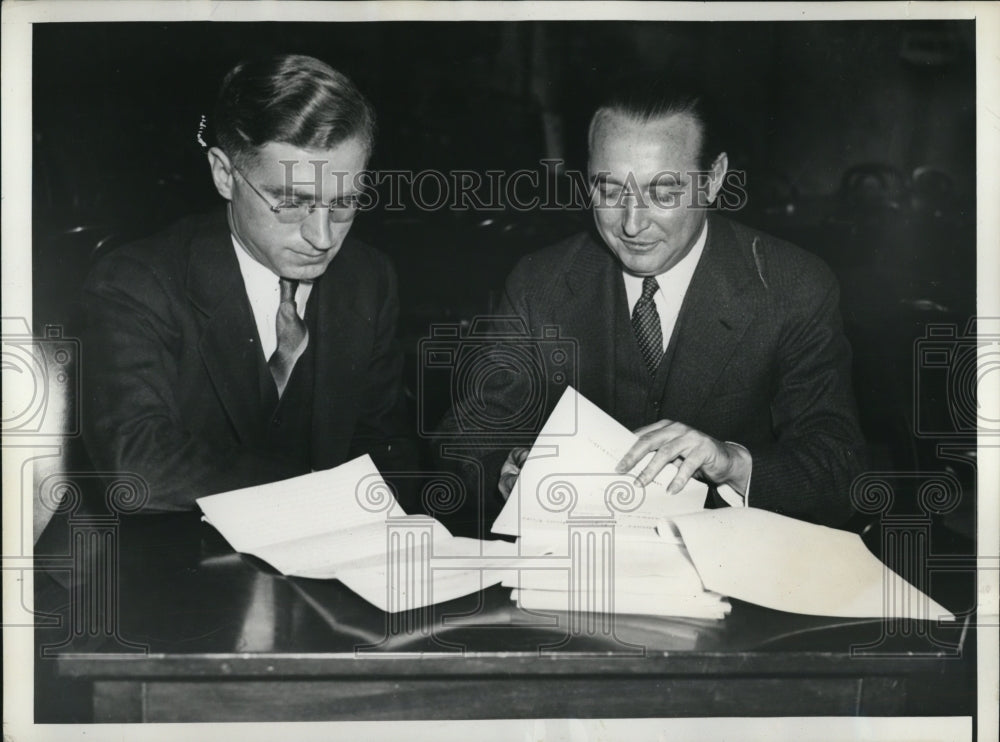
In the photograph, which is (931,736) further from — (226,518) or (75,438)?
(75,438)

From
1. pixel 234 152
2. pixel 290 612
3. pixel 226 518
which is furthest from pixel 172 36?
pixel 290 612

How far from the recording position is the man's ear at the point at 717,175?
5.61 ft

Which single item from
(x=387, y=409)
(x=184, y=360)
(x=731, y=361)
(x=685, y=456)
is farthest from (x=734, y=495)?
(x=184, y=360)

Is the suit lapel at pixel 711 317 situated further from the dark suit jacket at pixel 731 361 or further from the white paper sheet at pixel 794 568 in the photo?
the white paper sheet at pixel 794 568

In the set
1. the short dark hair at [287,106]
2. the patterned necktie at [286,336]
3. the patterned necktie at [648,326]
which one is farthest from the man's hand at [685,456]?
the short dark hair at [287,106]

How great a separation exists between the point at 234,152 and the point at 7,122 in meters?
0.41

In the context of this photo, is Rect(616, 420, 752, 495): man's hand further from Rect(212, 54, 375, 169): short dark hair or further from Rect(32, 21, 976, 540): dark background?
Rect(212, 54, 375, 169): short dark hair

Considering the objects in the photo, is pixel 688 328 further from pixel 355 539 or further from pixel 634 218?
pixel 355 539

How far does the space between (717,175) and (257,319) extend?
32.9 inches

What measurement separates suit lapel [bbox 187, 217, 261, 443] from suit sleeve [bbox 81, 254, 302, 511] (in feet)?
0.16

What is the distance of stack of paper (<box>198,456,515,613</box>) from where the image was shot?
1.55m

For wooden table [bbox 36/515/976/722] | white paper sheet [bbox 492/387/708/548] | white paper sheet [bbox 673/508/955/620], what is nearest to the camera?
wooden table [bbox 36/515/976/722]

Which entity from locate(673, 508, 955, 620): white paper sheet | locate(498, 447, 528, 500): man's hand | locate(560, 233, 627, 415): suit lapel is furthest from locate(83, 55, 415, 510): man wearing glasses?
locate(673, 508, 955, 620): white paper sheet

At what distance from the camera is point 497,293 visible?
1.72 m
